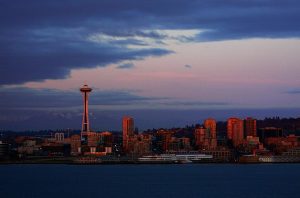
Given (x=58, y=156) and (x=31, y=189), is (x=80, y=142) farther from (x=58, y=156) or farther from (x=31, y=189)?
(x=31, y=189)

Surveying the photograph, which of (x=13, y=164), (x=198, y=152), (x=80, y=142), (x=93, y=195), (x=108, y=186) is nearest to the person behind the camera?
(x=93, y=195)

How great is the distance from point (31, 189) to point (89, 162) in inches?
1693

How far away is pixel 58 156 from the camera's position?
96188 millimetres

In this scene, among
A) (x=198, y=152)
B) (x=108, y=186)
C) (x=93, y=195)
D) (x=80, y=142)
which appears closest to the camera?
(x=93, y=195)

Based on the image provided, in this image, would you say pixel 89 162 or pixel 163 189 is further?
pixel 89 162

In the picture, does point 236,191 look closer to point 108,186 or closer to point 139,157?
point 108,186

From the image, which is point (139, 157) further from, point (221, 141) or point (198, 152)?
point (221, 141)

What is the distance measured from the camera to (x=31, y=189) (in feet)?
139

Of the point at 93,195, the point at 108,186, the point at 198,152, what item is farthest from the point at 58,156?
the point at 93,195

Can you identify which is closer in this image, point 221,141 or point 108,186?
point 108,186

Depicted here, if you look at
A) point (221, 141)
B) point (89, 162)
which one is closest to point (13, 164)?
point (89, 162)

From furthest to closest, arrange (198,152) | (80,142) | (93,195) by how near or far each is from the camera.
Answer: (80,142) → (198,152) → (93,195)

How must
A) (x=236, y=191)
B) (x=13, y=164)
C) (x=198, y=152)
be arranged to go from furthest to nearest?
(x=198, y=152)
(x=13, y=164)
(x=236, y=191)

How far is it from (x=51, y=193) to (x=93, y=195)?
2.85 meters
